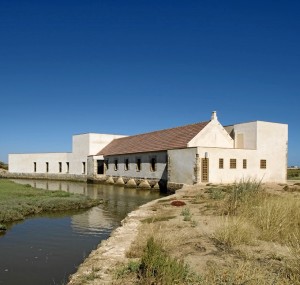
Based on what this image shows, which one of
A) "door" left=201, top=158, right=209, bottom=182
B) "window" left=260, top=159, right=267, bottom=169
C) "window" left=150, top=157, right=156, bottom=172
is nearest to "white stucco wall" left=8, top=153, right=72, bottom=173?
"window" left=150, top=157, right=156, bottom=172

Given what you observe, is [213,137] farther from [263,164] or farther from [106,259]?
[106,259]

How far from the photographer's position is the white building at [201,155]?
26203mm

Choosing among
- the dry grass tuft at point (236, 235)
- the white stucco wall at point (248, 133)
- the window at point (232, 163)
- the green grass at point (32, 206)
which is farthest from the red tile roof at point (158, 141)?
the dry grass tuft at point (236, 235)

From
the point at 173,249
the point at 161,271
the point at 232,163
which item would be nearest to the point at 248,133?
the point at 232,163

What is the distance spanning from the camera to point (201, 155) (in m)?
25.5

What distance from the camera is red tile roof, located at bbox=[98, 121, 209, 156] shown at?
3017 cm

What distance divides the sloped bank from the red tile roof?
1986 centimetres

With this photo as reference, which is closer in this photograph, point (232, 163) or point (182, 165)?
point (182, 165)

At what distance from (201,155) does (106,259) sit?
1921 cm

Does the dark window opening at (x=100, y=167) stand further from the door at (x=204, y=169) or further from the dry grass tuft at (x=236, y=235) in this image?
the dry grass tuft at (x=236, y=235)

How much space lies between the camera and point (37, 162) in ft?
162

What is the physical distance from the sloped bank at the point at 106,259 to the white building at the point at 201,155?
16.5 m

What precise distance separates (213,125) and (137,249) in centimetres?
2433

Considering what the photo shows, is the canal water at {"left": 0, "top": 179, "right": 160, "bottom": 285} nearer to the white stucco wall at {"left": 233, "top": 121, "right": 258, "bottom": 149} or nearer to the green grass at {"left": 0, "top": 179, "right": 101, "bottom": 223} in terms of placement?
the green grass at {"left": 0, "top": 179, "right": 101, "bottom": 223}
